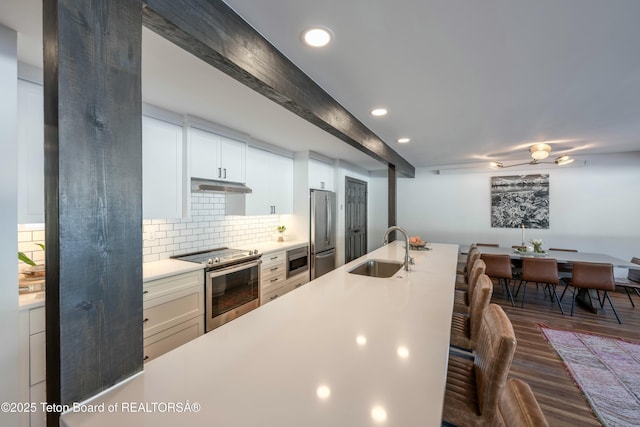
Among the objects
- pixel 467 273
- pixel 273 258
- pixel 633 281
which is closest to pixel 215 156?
pixel 273 258

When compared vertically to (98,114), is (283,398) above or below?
below

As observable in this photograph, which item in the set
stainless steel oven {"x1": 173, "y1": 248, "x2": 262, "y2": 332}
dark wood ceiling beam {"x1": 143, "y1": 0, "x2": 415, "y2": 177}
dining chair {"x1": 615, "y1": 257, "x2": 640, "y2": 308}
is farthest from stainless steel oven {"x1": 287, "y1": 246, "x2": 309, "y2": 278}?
dining chair {"x1": 615, "y1": 257, "x2": 640, "y2": 308}

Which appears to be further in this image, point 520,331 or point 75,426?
point 520,331

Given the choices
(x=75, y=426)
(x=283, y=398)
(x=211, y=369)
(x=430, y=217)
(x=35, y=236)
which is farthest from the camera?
(x=430, y=217)

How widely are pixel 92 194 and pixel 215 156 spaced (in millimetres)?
2382

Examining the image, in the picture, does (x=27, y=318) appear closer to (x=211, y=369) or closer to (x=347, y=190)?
(x=211, y=369)

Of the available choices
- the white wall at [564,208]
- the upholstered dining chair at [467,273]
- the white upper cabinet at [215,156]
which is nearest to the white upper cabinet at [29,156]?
the white upper cabinet at [215,156]

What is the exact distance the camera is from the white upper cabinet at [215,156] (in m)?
2.81

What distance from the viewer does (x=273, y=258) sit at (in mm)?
3648

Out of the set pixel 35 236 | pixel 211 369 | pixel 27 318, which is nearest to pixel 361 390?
pixel 211 369

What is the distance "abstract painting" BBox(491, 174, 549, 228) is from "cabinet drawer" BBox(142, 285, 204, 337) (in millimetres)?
5693

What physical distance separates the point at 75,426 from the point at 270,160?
3.58 m

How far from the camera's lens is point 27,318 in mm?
1514

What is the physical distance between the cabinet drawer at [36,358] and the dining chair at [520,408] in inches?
88.6
